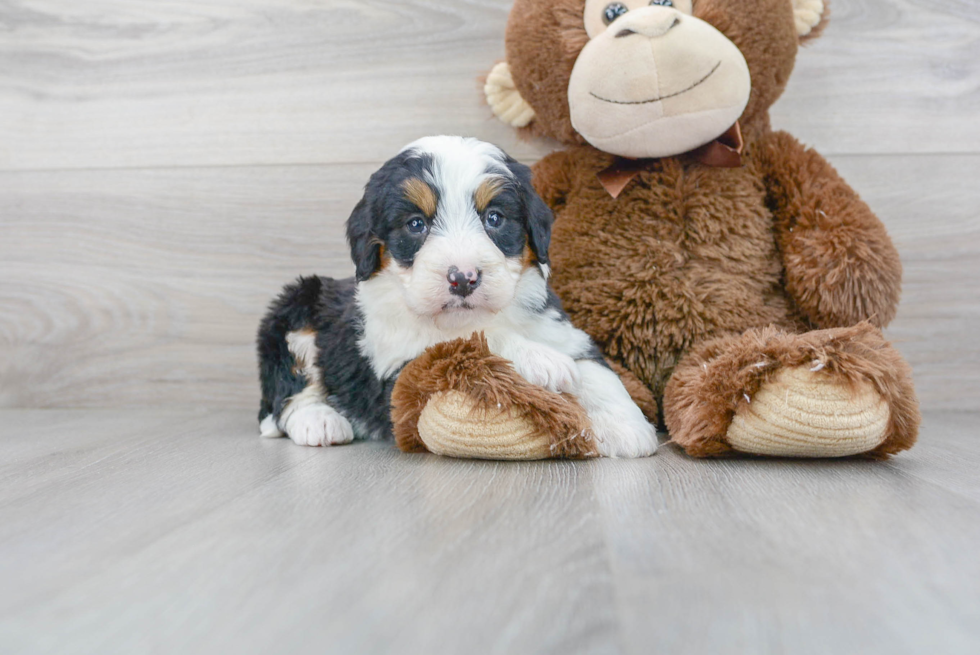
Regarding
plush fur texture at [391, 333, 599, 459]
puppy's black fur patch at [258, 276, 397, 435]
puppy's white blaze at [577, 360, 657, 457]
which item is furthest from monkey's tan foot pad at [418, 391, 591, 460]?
puppy's black fur patch at [258, 276, 397, 435]

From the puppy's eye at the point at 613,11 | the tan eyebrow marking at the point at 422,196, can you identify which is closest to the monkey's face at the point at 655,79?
the puppy's eye at the point at 613,11

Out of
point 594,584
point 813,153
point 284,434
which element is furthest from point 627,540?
point 813,153

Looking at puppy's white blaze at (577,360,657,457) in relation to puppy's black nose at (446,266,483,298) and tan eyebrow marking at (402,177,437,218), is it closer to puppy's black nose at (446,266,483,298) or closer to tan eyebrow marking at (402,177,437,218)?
puppy's black nose at (446,266,483,298)

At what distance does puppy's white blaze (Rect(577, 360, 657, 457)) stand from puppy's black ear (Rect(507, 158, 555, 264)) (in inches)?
9.3

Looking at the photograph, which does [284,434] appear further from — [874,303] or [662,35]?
[874,303]

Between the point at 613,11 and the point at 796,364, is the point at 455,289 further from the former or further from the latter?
the point at 613,11

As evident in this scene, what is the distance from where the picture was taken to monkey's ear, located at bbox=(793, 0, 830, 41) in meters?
1.78

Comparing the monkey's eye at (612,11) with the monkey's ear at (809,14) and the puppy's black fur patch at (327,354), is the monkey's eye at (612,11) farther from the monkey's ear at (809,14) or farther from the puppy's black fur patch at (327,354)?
the puppy's black fur patch at (327,354)

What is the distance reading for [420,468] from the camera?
4.34 ft

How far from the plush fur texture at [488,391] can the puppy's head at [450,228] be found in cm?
8

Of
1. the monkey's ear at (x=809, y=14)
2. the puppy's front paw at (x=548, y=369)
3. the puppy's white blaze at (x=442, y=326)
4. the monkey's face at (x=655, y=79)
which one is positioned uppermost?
the monkey's ear at (x=809, y=14)

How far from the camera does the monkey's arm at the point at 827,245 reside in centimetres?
159

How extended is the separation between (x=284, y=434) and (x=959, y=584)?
1420mm

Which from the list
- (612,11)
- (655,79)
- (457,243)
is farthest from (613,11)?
(457,243)
